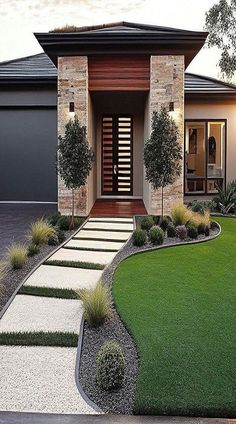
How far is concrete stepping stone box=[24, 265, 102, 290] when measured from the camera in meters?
7.45

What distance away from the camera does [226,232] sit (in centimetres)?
1205

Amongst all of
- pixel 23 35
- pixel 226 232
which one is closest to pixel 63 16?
pixel 23 35

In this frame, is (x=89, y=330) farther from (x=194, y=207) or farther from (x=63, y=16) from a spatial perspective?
(x=63, y=16)

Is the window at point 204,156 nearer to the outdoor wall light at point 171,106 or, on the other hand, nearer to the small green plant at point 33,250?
the outdoor wall light at point 171,106

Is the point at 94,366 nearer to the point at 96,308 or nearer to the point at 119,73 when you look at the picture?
the point at 96,308

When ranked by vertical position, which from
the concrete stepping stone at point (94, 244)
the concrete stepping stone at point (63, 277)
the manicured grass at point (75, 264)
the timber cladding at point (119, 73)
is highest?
the timber cladding at point (119, 73)

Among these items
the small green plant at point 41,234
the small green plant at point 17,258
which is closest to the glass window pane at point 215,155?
the small green plant at point 41,234

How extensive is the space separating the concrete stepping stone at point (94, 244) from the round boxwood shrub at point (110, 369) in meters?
5.55

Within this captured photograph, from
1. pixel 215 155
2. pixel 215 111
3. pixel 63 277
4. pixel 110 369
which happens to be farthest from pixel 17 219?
pixel 110 369

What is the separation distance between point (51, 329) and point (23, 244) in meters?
4.65

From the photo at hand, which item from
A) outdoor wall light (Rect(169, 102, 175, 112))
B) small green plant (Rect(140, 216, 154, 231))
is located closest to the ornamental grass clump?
small green plant (Rect(140, 216, 154, 231))

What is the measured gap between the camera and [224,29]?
2088cm

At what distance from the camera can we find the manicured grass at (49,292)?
693 cm

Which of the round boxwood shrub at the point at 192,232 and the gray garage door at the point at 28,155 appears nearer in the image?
the round boxwood shrub at the point at 192,232
